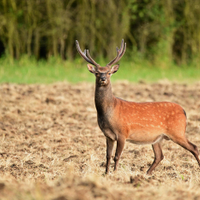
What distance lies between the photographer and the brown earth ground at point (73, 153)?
4012mm

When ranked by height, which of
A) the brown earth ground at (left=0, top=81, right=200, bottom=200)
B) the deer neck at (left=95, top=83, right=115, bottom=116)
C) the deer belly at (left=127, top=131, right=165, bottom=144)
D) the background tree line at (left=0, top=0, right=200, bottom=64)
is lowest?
the brown earth ground at (left=0, top=81, right=200, bottom=200)

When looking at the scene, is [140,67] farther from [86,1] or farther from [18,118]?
[18,118]

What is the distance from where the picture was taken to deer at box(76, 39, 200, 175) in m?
6.10

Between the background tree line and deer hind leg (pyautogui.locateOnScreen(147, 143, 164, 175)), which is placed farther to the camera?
the background tree line

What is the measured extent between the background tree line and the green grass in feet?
2.66

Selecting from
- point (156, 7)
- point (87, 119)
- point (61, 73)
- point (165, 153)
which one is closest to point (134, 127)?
point (165, 153)

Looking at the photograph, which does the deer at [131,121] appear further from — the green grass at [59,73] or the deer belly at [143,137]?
the green grass at [59,73]

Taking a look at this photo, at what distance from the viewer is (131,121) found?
6.24m

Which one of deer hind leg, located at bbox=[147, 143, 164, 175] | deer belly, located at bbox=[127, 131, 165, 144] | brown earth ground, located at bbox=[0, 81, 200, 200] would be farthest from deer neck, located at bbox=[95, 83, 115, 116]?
deer hind leg, located at bbox=[147, 143, 164, 175]

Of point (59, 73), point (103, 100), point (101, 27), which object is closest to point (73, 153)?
point (103, 100)

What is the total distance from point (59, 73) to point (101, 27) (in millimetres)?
4939

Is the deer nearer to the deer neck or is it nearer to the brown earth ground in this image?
the deer neck

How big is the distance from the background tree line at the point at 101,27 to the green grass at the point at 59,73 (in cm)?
81

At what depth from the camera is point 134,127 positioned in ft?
20.5
